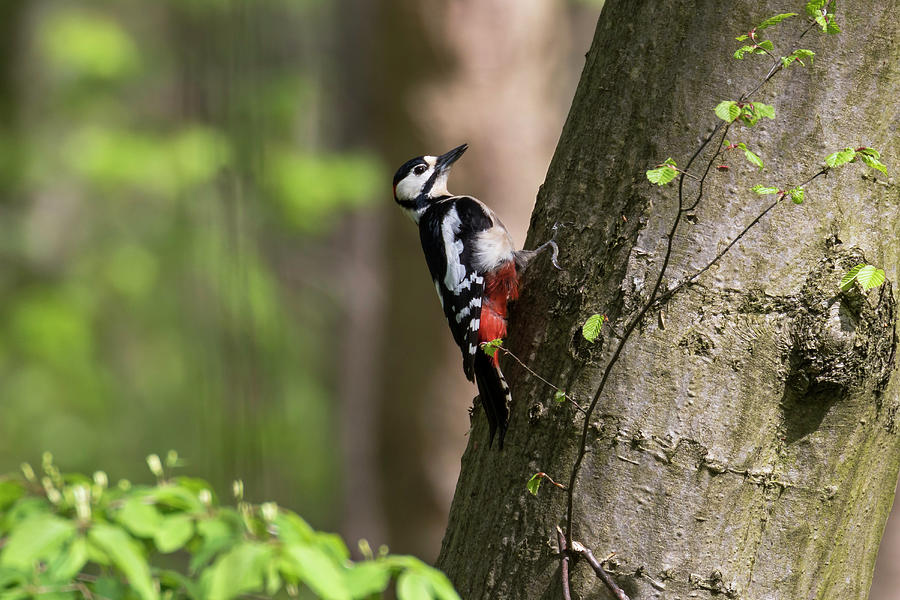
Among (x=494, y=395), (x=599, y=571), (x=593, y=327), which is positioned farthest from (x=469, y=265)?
(x=599, y=571)

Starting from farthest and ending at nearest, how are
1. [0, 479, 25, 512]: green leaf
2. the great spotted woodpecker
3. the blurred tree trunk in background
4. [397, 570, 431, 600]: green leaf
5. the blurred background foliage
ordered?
the blurred background foliage, the blurred tree trunk in background, the great spotted woodpecker, [0, 479, 25, 512]: green leaf, [397, 570, 431, 600]: green leaf

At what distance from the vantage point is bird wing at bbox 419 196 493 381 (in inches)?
92.8

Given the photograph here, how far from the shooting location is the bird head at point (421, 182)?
3.13 meters

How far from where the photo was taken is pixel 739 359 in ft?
4.22

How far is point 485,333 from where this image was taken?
2283 millimetres

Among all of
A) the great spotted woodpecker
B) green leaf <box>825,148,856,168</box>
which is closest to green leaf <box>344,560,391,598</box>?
the great spotted woodpecker

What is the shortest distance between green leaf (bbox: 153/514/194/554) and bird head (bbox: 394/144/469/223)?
200cm

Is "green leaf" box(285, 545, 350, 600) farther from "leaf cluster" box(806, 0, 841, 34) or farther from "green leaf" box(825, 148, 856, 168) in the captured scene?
"leaf cluster" box(806, 0, 841, 34)

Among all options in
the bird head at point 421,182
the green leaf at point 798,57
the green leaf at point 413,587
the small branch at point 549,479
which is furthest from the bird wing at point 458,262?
the green leaf at point 798,57

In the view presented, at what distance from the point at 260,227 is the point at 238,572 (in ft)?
14.1

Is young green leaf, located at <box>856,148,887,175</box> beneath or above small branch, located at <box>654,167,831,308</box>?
above

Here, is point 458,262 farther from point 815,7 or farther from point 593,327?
point 815,7

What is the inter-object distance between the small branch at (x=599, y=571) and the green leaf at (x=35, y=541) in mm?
762

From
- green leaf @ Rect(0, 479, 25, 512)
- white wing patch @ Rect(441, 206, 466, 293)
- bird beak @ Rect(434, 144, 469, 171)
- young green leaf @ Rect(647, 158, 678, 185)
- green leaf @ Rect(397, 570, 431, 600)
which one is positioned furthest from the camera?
bird beak @ Rect(434, 144, 469, 171)
